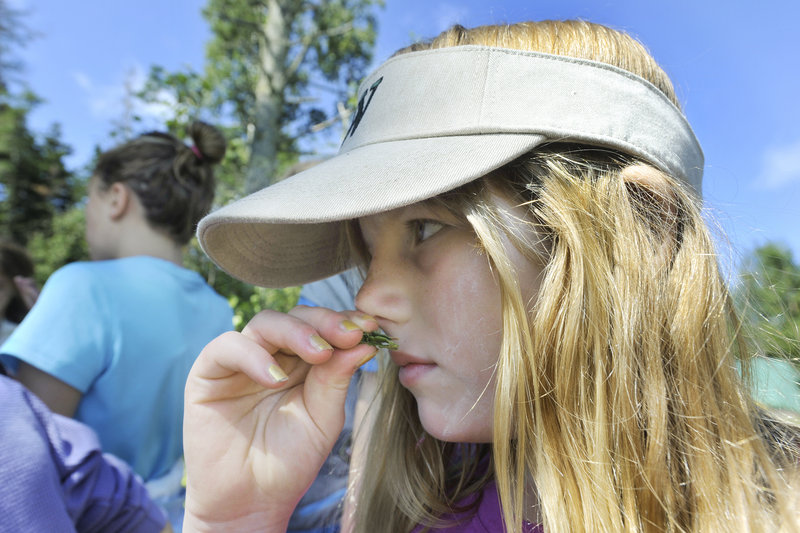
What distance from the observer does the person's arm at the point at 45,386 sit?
203 cm

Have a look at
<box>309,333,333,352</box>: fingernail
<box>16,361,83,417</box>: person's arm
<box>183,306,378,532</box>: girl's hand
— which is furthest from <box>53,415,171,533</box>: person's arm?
<box>309,333,333,352</box>: fingernail

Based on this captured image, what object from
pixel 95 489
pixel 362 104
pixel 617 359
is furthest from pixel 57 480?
pixel 617 359

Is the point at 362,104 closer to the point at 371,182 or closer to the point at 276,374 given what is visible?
the point at 371,182

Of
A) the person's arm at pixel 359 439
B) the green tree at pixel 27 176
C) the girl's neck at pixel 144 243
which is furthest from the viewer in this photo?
the green tree at pixel 27 176

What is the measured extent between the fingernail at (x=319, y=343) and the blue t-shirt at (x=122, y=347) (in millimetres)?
1408

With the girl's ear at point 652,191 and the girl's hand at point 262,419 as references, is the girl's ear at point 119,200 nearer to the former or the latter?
the girl's hand at point 262,419

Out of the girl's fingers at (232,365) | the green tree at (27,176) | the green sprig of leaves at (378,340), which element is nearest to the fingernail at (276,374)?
the girl's fingers at (232,365)

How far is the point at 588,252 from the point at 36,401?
1.62 metres

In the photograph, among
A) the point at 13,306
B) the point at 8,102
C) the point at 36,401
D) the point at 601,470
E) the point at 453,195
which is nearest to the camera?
Result: the point at 601,470

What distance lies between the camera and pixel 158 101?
4105mm

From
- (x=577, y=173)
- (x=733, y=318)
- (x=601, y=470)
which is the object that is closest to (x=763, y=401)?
(x=733, y=318)

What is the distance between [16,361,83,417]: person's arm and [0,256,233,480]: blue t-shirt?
38 millimetres

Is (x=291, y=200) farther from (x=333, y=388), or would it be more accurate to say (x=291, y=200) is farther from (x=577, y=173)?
(x=577, y=173)

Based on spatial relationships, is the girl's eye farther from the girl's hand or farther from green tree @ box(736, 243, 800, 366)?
green tree @ box(736, 243, 800, 366)
